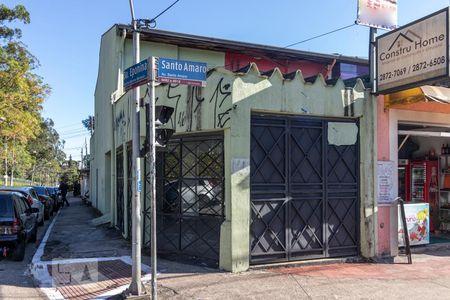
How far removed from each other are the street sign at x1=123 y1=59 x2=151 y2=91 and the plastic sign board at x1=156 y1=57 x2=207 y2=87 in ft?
0.53

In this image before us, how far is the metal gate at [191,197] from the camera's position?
28.1ft

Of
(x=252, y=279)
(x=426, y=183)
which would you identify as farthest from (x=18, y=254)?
(x=426, y=183)

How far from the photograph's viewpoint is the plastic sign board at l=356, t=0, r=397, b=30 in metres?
9.98

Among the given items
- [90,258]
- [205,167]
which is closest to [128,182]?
[90,258]

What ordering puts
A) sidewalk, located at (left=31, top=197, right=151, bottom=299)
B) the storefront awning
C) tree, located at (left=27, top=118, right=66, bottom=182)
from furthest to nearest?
tree, located at (left=27, top=118, right=66, bottom=182), the storefront awning, sidewalk, located at (left=31, top=197, right=151, bottom=299)

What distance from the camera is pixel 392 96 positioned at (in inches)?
379

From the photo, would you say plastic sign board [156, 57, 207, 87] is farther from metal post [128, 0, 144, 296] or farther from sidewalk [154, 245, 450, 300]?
sidewalk [154, 245, 450, 300]

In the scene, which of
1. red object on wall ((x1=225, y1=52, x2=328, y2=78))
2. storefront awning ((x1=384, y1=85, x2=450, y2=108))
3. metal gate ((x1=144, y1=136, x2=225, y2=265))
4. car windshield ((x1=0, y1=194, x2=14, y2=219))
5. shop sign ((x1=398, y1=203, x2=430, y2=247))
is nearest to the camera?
metal gate ((x1=144, y1=136, x2=225, y2=265))

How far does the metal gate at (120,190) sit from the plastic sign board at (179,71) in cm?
760

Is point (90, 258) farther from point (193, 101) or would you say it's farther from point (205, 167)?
point (193, 101)

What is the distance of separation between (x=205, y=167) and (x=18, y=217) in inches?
187

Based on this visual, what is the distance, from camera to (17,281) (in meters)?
7.90

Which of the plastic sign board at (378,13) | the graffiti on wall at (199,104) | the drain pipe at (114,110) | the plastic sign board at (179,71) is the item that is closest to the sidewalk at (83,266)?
the drain pipe at (114,110)

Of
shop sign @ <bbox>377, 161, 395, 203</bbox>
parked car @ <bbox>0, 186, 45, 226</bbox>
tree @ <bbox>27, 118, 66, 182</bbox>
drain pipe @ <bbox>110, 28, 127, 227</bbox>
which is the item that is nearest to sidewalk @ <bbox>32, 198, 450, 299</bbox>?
shop sign @ <bbox>377, 161, 395, 203</bbox>
